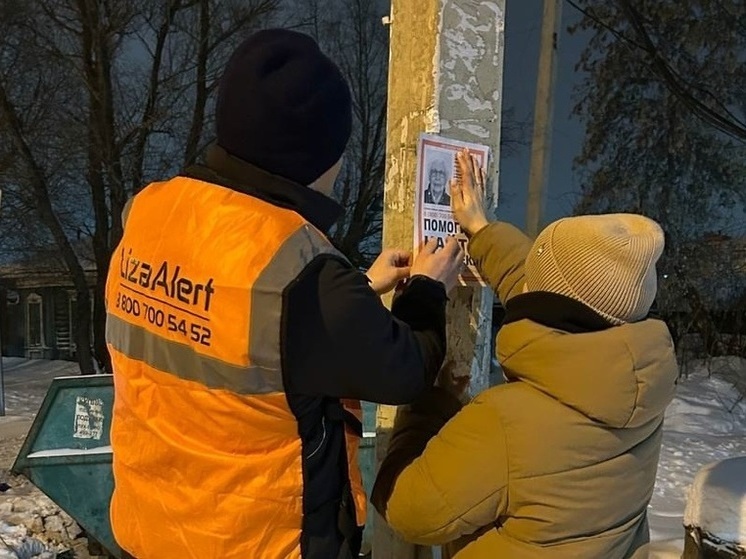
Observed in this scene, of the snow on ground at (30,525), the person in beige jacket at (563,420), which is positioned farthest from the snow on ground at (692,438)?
the snow on ground at (30,525)

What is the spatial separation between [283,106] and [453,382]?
868 mm

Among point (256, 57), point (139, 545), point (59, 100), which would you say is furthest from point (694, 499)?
point (59, 100)

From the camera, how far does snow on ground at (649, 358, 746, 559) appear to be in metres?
6.00

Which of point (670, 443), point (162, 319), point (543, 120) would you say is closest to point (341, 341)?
point (162, 319)

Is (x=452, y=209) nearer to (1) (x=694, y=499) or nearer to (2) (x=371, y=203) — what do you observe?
(1) (x=694, y=499)

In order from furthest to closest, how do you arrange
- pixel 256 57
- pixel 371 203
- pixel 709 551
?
pixel 371 203 < pixel 709 551 < pixel 256 57

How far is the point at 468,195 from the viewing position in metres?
1.93

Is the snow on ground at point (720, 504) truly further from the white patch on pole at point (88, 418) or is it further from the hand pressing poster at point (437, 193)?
the white patch on pole at point (88, 418)

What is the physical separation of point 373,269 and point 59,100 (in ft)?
33.2

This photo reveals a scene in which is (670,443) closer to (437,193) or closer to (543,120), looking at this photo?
(543,120)

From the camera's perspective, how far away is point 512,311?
1.63 metres

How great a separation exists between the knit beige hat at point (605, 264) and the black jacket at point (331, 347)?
0.23 m

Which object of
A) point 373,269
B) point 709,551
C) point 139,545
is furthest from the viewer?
point 709,551

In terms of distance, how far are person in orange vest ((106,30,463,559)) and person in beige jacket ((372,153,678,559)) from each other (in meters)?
0.15
